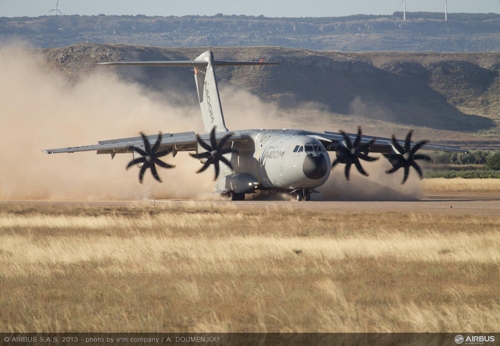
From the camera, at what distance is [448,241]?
65.0 feet

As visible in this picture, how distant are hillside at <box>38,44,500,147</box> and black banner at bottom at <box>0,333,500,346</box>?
114618mm

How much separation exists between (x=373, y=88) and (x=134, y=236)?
147336 mm

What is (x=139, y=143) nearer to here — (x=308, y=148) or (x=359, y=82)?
(x=308, y=148)

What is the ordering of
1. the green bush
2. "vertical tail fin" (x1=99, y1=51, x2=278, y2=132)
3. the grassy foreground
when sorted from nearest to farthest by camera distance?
the grassy foreground
"vertical tail fin" (x1=99, y1=51, x2=278, y2=132)
the green bush

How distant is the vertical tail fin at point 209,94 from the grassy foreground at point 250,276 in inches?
701

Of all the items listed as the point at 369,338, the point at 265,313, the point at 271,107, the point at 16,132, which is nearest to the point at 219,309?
the point at 265,313

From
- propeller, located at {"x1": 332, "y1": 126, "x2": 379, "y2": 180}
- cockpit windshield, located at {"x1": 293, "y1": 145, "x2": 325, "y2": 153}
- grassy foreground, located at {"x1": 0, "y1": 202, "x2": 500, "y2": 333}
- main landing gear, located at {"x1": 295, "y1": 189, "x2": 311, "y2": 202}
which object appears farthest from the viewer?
main landing gear, located at {"x1": 295, "y1": 189, "x2": 311, "y2": 202}

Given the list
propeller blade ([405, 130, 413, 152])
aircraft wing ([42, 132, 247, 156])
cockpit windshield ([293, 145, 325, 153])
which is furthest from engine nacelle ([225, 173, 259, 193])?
propeller blade ([405, 130, 413, 152])

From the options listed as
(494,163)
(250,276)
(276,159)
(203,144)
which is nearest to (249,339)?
(250,276)

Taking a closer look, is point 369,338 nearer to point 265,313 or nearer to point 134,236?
point 265,313

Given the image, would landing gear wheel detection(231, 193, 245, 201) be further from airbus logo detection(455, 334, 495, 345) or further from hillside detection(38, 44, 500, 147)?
hillside detection(38, 44, 500, 147)

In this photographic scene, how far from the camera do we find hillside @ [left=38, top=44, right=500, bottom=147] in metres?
140

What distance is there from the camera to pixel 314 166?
113 feet

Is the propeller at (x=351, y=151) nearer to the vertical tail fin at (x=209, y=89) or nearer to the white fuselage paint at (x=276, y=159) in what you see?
the white fuselage paint at (x=276, y=159)
